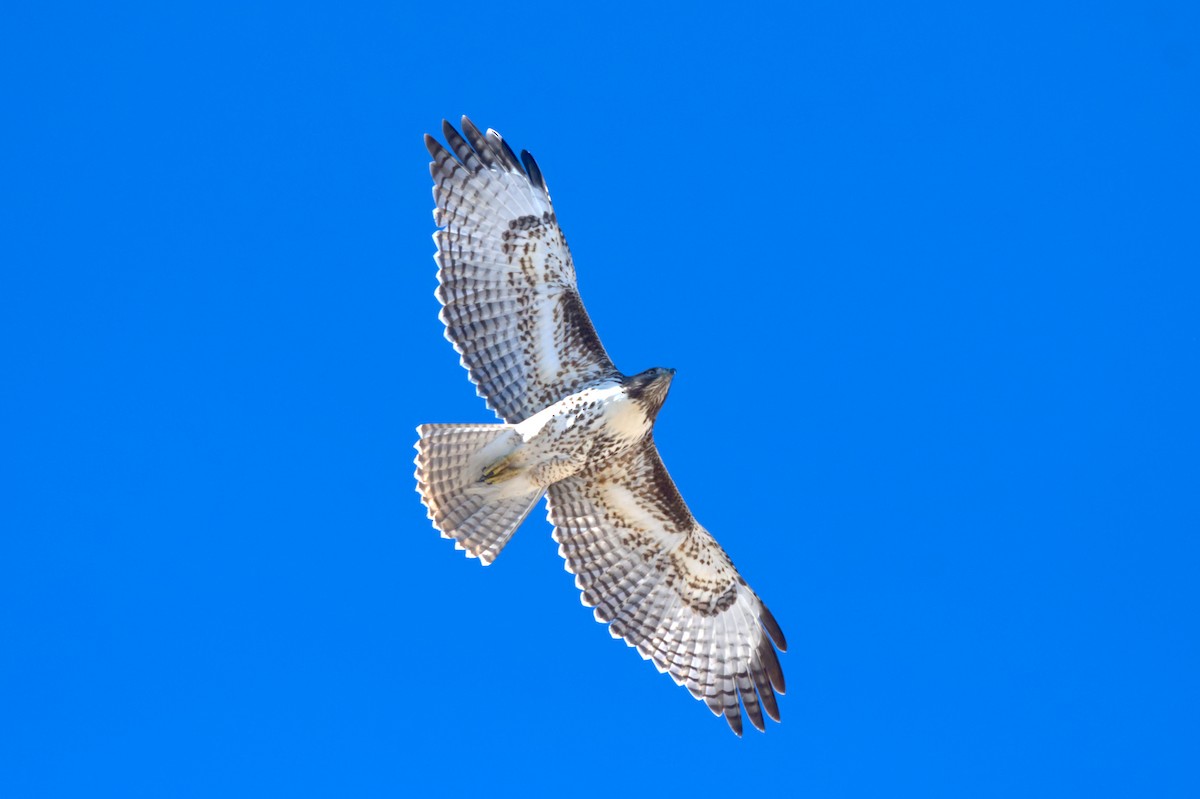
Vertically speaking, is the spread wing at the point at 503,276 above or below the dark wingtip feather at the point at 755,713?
above

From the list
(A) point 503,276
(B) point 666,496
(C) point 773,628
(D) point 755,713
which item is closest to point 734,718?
(D) point 755,713

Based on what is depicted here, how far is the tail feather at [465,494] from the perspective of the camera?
41.3 ft

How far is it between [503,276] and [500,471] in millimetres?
1303

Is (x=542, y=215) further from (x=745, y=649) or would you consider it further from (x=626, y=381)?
(x=745, y=649)

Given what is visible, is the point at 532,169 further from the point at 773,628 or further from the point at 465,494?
the point at 773,628

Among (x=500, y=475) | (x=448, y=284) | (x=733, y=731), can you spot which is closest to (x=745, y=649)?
(x=733, y=731)

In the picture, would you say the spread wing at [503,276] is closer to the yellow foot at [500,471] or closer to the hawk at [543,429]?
the hawk at [543,429]

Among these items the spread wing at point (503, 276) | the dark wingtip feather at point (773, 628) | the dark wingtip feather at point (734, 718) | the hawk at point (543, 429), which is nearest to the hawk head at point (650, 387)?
the hawk at point (543, 429)

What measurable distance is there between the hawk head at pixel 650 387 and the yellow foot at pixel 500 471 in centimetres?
91

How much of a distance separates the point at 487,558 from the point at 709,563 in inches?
67.9

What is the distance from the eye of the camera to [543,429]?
1280 centimetres

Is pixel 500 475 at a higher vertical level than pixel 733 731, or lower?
higher

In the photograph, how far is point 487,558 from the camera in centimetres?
1288

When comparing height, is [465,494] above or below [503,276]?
below
